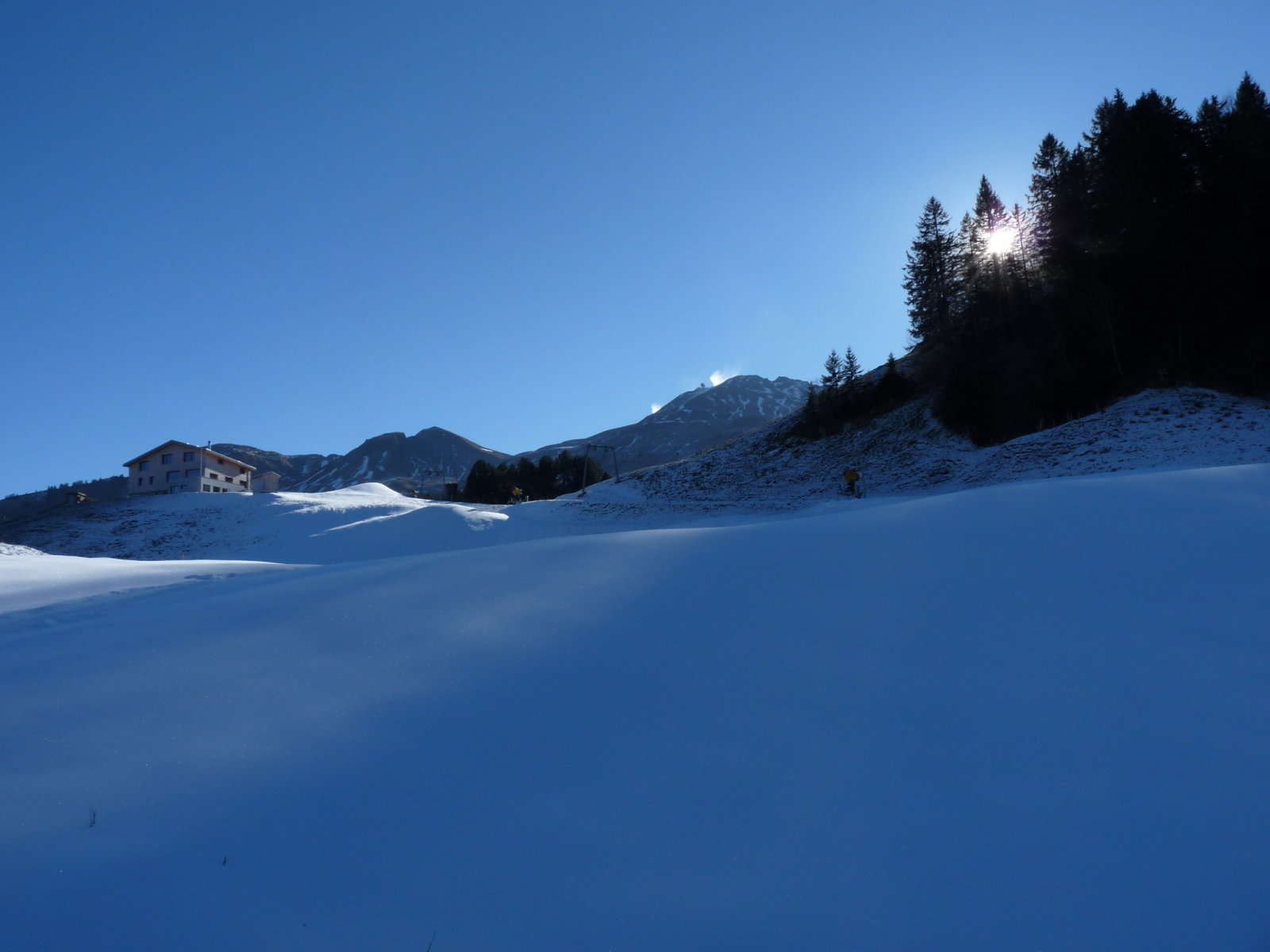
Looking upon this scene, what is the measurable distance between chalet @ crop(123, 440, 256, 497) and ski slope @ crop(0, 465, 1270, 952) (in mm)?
54738

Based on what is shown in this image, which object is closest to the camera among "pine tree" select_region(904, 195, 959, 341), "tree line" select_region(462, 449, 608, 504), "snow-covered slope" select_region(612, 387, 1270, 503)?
"snow-covered slope" select_region(612, 387, 1270, 503)

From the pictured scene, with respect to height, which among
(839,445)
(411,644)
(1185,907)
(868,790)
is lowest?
(1185,907)

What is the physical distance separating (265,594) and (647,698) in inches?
189

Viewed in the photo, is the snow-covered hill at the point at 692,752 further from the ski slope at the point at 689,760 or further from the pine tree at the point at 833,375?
the pine tree at the point at 833,375

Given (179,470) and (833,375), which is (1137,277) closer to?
(833,375)

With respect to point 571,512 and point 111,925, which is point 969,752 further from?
point 571,512

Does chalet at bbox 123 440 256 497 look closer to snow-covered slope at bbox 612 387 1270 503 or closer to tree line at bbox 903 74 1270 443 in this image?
snow-covered slope at bbox 612 387 1270 503

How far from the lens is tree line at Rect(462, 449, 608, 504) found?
67875 millimetres

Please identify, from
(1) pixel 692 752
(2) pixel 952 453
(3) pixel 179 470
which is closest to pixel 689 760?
(1) pixel 692 752

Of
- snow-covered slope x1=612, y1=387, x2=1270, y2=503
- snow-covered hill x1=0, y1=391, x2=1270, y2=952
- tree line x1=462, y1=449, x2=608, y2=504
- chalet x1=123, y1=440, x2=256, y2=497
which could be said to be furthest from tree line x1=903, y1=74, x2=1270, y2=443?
chalet x1=123, y1=440, x2=256, y2=497

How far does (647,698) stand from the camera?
390 centimetres

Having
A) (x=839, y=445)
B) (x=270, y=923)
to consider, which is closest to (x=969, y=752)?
(x=270, y=923)

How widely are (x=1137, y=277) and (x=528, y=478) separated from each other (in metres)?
56.0

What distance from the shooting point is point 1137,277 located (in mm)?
31578
